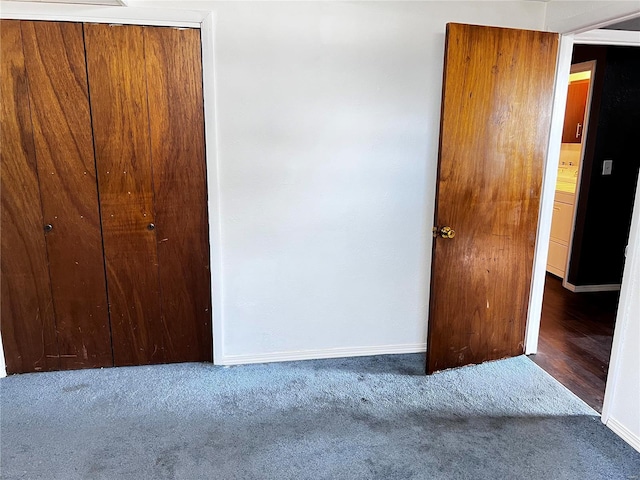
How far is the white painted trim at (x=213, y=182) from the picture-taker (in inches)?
98.0

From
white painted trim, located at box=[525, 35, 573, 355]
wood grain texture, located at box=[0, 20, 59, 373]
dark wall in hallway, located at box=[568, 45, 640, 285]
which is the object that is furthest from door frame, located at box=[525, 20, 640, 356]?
wood grain texture, located at box=[0, 20, 59, 373]

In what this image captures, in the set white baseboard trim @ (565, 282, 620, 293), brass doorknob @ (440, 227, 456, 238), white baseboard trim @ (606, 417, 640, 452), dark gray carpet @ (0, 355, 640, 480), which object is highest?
brass doorknob @ (440, 227, 456, 238)

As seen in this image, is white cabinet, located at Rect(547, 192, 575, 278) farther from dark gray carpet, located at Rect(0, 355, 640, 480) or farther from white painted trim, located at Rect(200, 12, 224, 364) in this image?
white painted trim, located at Rect(200, 12, 224, 364)

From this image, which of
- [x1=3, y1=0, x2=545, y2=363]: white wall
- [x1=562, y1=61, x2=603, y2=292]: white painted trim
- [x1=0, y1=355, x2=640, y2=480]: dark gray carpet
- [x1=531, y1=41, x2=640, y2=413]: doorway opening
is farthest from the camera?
[x1=562, y1=61, x2=603, y2=292]: white painted trim

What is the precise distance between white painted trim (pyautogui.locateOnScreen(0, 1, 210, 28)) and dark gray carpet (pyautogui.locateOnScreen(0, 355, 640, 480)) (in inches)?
76.5

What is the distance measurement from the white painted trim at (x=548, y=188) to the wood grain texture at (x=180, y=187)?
2012mm

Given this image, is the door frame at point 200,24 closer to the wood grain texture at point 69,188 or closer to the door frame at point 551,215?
the wood grain texture at point 69,188

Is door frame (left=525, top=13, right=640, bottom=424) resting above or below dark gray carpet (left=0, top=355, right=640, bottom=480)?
above

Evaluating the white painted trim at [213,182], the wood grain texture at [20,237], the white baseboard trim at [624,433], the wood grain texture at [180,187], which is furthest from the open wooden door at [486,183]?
the wood grain texture at [20,237]

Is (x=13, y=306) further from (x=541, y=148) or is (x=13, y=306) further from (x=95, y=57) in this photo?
(x=541, y=148)

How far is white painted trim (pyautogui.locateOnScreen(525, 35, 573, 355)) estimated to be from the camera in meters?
2.68

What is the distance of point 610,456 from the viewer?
2.07 metres

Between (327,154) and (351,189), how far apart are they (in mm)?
252

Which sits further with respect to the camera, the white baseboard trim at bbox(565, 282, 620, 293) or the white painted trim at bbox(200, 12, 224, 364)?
the white baseboard trim at bbox(565, 282, 620, 293)
